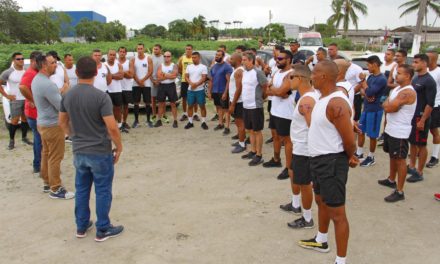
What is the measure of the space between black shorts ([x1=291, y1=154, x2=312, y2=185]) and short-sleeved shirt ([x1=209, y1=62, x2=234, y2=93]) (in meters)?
4.70

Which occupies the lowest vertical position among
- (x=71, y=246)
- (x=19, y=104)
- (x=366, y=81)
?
(x=71, y=246)

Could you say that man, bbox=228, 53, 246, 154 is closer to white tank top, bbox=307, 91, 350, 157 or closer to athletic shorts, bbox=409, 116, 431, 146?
athletic shorts, bbox=409, 116, 431, 146

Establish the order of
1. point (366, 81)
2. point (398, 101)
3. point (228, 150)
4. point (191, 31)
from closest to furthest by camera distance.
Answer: point (398, 101) → point (366, 81) → point (228, 150) → point (191, 31)

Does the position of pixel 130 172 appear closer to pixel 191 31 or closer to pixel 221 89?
pixel 221 89

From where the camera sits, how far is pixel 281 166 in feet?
21.9

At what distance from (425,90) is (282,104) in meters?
2.03

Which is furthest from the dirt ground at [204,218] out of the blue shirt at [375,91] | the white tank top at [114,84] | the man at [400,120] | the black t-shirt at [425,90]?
the white tank top at [114,84]

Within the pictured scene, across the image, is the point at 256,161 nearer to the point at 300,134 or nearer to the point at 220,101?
the point at 300,134

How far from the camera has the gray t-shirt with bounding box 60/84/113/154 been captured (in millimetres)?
3900

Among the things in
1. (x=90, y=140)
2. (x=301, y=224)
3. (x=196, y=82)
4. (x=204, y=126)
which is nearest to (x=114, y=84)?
(x=196, y=82)

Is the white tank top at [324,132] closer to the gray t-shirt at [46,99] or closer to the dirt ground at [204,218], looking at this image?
the dirt ground at [204,218]

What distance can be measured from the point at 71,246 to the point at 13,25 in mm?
63316

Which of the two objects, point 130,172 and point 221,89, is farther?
point 221,89

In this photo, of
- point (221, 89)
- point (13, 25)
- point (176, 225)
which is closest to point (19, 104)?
point (221, 89)
